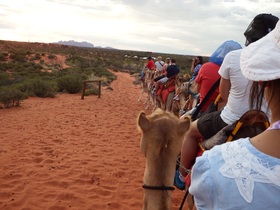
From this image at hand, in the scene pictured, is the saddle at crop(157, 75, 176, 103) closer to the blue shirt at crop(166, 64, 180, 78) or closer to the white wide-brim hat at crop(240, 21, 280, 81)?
the blue shirt at crop(166, 64, 180, 78)

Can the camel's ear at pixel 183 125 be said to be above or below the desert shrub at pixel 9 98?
above

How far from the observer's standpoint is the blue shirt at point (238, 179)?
993 millimetres

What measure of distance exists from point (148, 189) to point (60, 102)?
14639 mm

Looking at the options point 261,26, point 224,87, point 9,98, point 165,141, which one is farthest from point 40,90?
point 165,141

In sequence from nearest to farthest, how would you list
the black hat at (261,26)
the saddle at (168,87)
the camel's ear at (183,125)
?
1. the camel's ear at (183,125)
2. the black hat at (261,26)
3. the saddle at (168,87)

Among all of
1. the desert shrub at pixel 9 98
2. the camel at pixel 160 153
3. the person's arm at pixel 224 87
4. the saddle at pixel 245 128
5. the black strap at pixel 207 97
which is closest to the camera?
the camel at pixel 160 153

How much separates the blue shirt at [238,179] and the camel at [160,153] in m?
1.08

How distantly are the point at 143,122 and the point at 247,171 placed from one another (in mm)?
1439

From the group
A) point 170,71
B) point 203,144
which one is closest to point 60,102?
point 170,71

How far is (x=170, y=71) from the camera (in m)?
9.55

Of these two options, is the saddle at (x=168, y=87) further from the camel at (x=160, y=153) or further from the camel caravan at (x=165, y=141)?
the camel at (x=160, y=153)

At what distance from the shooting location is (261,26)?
2896 millimetres

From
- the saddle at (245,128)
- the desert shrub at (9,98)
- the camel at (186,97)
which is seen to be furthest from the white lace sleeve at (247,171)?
the desert shrub at (9,98)

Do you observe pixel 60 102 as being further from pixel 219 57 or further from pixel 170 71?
pixel 219 57
